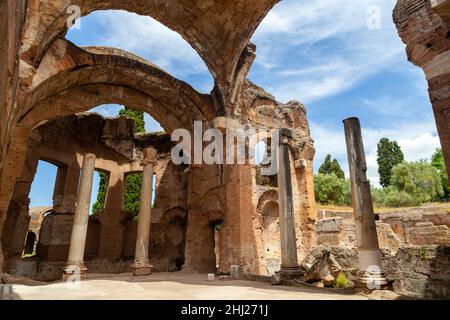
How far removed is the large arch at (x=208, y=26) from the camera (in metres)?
7.78

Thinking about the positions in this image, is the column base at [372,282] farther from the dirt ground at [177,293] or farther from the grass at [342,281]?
the grass at [342,281]

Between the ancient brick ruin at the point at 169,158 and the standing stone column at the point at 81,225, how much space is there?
0.05 metres

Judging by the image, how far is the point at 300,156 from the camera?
16.6 meters

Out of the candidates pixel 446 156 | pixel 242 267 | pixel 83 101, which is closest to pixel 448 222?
pixel 242 267

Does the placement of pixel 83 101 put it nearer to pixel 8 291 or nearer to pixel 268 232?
pixel 8 291

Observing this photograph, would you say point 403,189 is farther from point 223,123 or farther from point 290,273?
point 290,273

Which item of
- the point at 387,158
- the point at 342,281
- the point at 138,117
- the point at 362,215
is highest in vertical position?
the point at 387,158

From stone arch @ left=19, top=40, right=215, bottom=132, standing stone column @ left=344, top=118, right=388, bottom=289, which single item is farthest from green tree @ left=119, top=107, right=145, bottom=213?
standing stone column @ left=344, top=118, right=388, bottom=289

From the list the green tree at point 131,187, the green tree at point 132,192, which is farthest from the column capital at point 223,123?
the green tree at point 132,192

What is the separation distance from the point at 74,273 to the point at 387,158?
45914 mm

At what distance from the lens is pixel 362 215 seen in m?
6.62

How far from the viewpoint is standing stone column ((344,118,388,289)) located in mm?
5961

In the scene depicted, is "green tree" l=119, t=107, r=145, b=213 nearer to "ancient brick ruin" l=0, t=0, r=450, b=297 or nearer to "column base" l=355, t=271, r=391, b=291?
"ancient brick ruin" l=0, t=0, r=450, b=297

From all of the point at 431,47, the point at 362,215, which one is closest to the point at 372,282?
the point at 362,215
